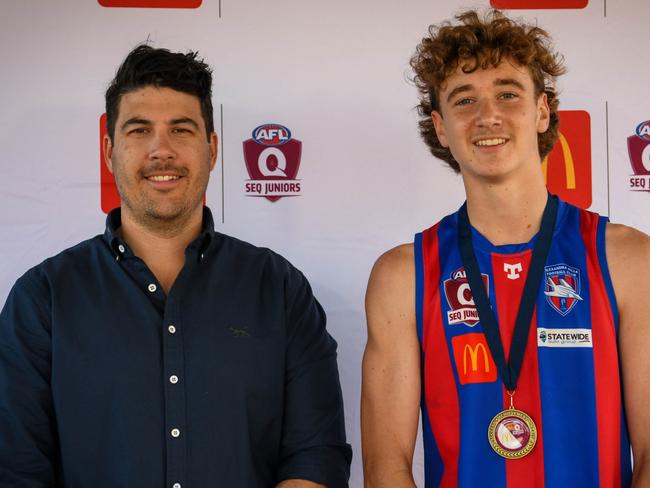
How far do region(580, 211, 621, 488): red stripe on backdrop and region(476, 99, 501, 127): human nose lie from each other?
0.50m

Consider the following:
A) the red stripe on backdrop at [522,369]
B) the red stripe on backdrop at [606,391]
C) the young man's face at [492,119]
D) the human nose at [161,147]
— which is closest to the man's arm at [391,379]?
the red stripe on backdrop at [522,369]

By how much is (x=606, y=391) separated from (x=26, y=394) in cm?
138

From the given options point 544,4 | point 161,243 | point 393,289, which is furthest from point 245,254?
point 544,4

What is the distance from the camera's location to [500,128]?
2.10m

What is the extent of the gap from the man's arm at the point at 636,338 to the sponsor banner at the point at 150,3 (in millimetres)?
1617

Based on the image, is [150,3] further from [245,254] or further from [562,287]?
[562,287]

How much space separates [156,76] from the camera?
2273 millimetres

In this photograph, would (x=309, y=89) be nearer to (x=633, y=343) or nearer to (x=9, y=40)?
(x=9, y=40)

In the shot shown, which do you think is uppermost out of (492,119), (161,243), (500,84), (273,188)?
(500,84)

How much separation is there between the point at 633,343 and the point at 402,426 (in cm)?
59

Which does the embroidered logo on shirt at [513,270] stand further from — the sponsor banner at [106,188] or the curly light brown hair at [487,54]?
the sponsor banner at [106,188]

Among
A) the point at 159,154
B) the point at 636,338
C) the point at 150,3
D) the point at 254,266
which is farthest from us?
the point at 150,3

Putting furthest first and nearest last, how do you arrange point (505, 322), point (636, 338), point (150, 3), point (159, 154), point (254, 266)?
point (150, 3) → point (254, 266) → point (159, 154) → point (505, 322) → point (636, 338)

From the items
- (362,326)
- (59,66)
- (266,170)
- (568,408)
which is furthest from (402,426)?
(59,66)
